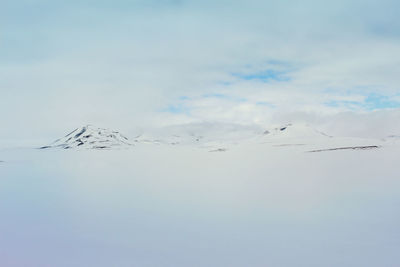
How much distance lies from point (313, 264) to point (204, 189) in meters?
9.80

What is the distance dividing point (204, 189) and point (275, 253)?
909 cm

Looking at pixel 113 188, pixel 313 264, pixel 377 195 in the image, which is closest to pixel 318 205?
pixel 377 195

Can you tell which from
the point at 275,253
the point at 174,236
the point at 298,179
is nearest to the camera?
the point at 275,253

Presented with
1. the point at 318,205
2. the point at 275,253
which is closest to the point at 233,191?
the point at 318,205

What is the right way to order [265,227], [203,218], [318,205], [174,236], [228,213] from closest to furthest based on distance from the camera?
1. [174,236]
2. [265,227]
3. [203,218]
4. [228,213]
5. [318,205]

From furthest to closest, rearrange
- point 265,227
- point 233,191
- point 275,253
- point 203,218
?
1. point 233,191
2. point 203,218
3. point 265,227
4. point 275,253

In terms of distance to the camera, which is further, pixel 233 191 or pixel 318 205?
pixel 233 191

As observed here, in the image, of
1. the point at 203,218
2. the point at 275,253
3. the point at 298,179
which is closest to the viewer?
the point at 275,253

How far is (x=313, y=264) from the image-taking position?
6336 mm

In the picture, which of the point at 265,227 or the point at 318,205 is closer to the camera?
the point at 265,227

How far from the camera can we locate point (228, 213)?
10859 millimetres

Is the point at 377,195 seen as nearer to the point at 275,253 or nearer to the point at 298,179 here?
the point at 298,179

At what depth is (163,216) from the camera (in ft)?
34.7

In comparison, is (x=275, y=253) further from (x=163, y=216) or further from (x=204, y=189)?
(x=204, y=189)
